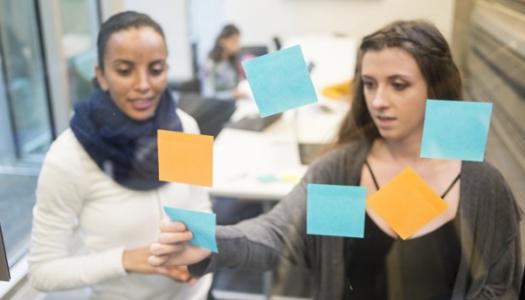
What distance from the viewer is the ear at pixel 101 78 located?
31.3 inches

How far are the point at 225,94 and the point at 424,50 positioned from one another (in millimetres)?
1632

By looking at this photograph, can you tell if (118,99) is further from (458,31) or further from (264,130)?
(264,130)

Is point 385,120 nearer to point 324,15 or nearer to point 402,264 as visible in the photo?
point 402,264

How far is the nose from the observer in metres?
0.76

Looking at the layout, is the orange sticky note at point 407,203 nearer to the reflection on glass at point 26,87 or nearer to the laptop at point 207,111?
the laptop at point 207,111

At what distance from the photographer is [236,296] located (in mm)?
2041

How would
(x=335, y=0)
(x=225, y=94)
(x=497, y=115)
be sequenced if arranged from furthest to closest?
(x=335, y=0), (x=225, y=94), (x=497, y=115)

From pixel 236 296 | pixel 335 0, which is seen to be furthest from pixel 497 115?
pixel 335 0

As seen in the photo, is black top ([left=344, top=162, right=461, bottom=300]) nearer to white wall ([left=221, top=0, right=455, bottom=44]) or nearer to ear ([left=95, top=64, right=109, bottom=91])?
white wall ([left=221, top=0, right=455, bottom=44])

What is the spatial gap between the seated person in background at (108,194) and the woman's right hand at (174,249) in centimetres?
2

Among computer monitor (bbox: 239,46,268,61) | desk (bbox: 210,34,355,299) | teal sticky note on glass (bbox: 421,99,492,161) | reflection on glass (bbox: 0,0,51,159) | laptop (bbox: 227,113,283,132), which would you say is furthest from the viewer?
laptop (bbox: 227,113,283,132)

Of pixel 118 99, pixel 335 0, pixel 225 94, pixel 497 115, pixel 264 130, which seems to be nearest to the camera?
pixel 497 115

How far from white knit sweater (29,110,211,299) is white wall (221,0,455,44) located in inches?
14.2

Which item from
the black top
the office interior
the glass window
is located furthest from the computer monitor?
the glass window
